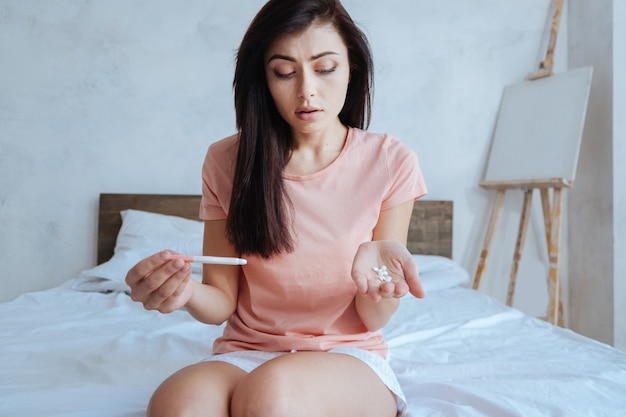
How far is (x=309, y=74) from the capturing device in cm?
101

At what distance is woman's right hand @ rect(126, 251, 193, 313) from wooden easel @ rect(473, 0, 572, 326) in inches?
75.5

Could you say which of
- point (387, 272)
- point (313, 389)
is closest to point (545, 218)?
point (387, 272)

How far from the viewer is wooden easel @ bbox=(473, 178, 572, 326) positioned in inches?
91.8

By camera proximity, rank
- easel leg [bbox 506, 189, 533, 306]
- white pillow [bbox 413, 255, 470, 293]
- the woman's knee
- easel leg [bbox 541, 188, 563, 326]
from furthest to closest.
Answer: easel leg [bbox 506, 189, 533, 306] → easel leg [bbox 541, 188, 563, 326] → white pillow [bbox 413, 255, 470, 293] → the woman's knee

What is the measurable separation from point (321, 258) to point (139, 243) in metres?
1.38

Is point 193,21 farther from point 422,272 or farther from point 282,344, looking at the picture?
point 282,344

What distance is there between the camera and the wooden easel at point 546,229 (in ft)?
7.65

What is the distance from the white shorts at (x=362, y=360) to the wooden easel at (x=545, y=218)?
1.65m

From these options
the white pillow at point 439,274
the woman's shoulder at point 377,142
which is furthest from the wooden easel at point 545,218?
the woman's shoulder at point 377,142

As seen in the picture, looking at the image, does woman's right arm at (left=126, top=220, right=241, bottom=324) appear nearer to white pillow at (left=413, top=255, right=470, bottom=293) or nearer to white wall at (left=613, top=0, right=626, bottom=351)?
white pillow at (left=413, top=255, right=470, bottom=293)

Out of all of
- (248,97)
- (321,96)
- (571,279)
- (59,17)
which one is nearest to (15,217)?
(59,17)

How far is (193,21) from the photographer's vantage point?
2.51m

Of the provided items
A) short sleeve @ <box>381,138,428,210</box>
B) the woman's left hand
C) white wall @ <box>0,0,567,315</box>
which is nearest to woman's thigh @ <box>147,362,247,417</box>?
the woman's left hand

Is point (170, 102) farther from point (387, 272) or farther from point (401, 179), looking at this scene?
point (387, 272)
